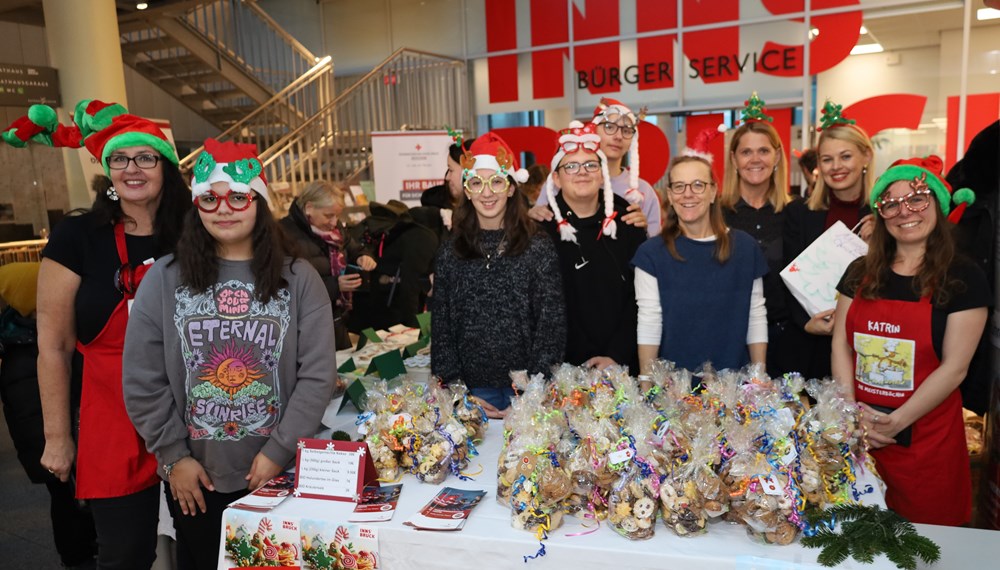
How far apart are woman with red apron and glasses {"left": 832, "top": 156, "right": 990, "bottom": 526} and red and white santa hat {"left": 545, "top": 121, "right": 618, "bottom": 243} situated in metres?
0.85

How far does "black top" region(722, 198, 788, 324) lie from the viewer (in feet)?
9.04

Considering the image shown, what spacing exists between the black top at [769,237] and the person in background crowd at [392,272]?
2491 millimetres

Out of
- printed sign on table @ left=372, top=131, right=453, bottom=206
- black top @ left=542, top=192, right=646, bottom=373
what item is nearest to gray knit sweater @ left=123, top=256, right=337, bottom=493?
black top @ left=542, top=192, right=646, bottom=373

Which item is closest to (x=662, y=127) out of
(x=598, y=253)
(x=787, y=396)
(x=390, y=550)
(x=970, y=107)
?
(x=970, y=107)

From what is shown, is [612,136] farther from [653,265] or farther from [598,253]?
[653,265]

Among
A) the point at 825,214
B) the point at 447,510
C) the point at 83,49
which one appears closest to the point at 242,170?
the point at 447,510

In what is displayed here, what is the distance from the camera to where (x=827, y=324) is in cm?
257

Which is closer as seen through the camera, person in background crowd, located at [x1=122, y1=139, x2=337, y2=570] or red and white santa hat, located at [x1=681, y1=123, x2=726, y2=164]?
person in background crowd, located at [x1=122, y1=139, x2=337, y2=570]

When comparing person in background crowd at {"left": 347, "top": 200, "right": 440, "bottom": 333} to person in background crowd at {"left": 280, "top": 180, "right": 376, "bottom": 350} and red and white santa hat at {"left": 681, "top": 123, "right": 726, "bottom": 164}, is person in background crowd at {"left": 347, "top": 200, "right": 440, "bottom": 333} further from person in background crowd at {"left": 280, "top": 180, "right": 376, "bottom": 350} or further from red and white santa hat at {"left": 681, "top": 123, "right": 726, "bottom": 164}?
red and white santa hat at {"left": 681, "top": 123, "right": 726, "bottom": 164}

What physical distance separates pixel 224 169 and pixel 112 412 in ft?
2.74

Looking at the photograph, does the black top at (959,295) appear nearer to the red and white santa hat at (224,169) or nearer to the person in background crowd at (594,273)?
the person in background crowd at (594,273)

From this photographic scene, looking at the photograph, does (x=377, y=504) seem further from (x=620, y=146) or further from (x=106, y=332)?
(x=620, y=146)

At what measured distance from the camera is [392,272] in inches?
197

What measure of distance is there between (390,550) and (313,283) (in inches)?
30.6
